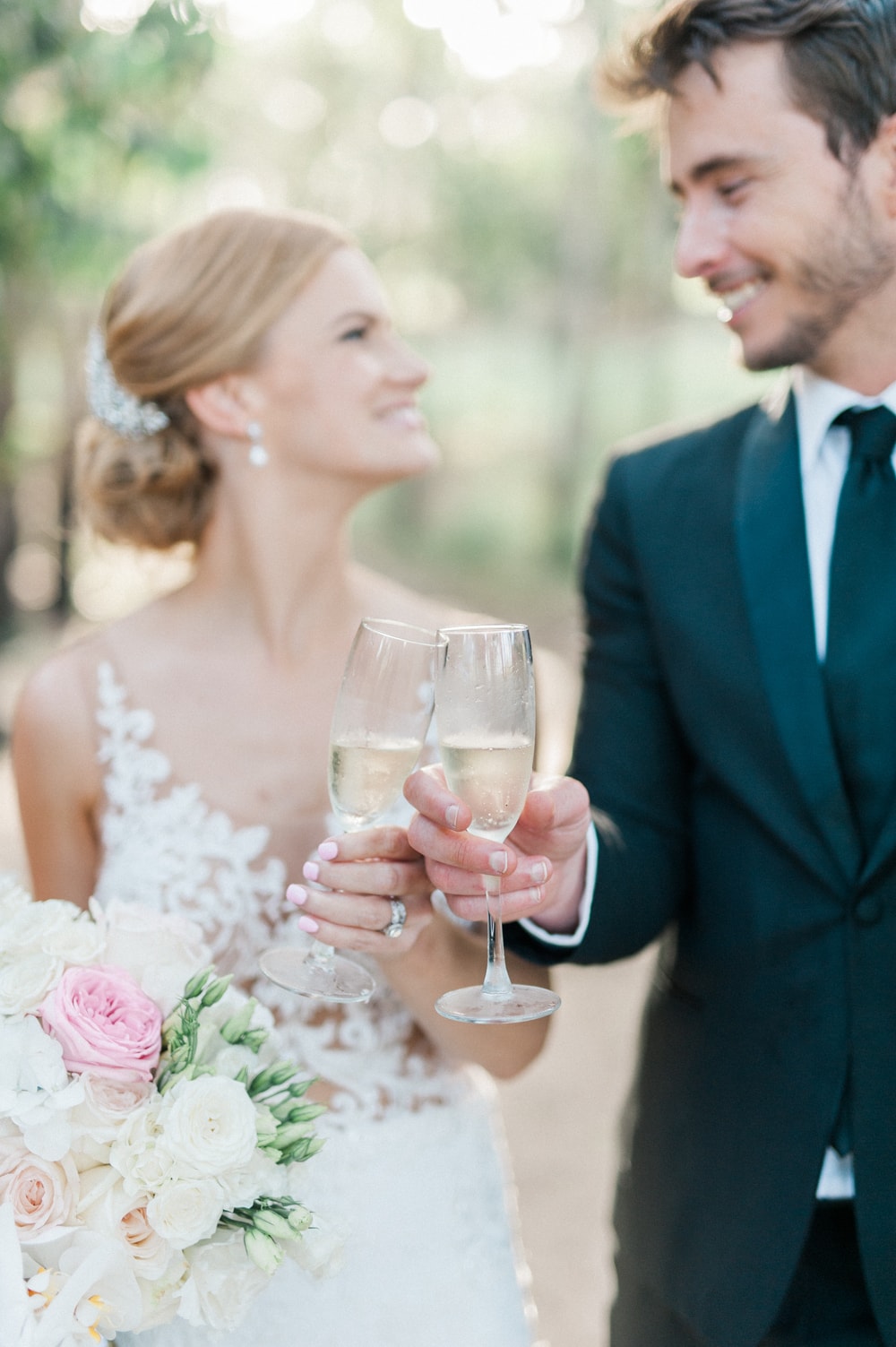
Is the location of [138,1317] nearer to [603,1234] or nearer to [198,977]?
[198,977]

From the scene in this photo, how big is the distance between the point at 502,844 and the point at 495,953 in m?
0.18

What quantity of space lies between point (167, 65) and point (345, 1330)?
5.34 metres

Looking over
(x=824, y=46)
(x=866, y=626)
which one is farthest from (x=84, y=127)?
(x=866, y=626)

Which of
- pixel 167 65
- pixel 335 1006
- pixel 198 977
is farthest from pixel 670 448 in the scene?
pixel 167 65

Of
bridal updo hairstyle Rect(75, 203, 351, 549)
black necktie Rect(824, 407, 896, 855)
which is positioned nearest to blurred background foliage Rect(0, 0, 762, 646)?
bridal updo hairstyle Rect(75, 203, 351, 549)

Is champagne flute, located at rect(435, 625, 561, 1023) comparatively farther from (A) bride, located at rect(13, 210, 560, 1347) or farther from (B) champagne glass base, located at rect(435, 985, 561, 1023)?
(A) bride, located at rect(13, 210, 560, 1347)

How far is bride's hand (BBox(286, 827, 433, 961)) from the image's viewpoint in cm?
178

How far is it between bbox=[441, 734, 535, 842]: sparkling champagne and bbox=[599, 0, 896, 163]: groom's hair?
1261mm

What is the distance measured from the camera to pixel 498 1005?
1691mm

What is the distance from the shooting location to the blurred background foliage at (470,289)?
12656 millimetres

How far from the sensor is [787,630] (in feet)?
6.89

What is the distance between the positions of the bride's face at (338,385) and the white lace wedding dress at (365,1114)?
627mm

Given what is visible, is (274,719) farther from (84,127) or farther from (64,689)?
(84,127)

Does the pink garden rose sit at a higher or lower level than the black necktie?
lower
